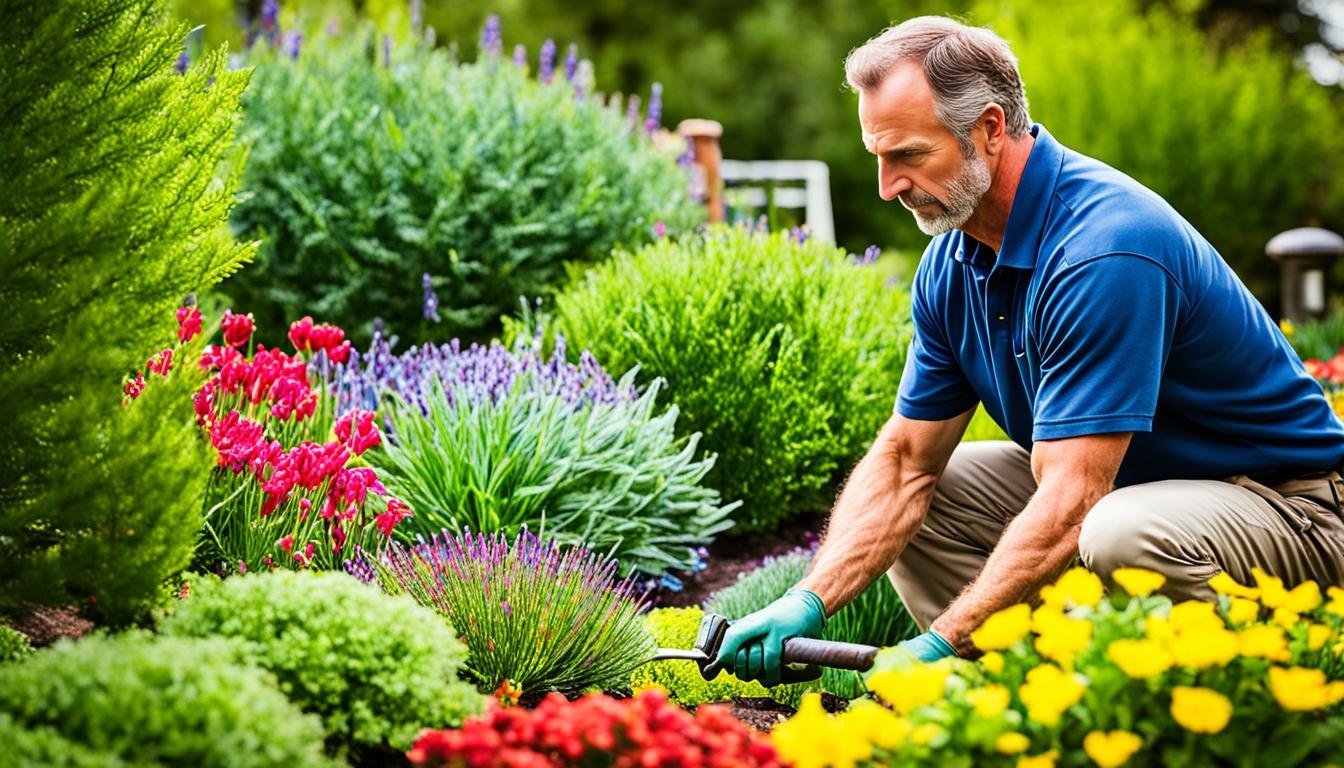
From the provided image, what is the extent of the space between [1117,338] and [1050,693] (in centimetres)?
110

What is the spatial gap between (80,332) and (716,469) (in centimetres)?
276

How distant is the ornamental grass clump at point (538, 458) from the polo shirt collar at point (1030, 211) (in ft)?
4.37

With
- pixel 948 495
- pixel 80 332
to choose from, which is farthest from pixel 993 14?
pixel 80 332

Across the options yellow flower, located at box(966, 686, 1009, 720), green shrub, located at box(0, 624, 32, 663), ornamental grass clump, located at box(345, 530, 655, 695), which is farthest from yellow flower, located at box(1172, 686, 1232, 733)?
green shrub, located at box(0, 624, 32, 663)

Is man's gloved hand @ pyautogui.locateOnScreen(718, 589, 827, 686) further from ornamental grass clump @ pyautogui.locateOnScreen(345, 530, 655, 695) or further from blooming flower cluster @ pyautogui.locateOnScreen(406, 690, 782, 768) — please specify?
blooming flower cluster @ pyautogui.locateOnScreen(406, 690, 782, 768)

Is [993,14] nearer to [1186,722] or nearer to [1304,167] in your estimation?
[1304,167]

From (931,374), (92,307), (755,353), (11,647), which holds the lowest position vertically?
(11,647)

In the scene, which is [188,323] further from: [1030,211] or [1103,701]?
[1103,701]

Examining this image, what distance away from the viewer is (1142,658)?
1.87 m

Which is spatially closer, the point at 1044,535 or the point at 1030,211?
the point at 1044,535

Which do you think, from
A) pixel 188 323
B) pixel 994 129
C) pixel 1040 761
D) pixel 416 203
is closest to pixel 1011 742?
pixel 1040 761

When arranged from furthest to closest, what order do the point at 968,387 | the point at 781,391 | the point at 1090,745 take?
1. the point at 781,391
2. the point at 968,387
3. the point at 1090,745

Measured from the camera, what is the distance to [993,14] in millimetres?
17297

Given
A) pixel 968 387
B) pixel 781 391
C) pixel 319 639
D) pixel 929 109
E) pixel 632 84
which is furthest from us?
pixel 632 84
